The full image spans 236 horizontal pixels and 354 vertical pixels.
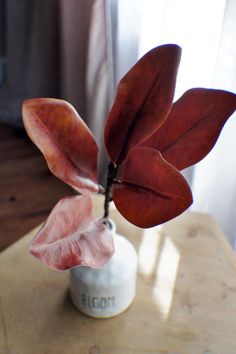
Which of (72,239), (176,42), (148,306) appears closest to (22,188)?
(176,42)

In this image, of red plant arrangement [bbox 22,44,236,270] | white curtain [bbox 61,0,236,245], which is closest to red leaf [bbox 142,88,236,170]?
red plant arrangement [bbox 22,44,236,270]

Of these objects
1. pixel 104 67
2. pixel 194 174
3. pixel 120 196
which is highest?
pixel 120 196

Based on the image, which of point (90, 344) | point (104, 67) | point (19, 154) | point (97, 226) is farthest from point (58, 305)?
point (19, 154)

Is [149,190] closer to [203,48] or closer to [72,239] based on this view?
[72,239]

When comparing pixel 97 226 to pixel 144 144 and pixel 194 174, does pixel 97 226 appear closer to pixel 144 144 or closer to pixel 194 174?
pixel 144 144

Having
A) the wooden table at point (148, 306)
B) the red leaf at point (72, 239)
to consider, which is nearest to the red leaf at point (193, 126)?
the red leaf at point (72, 239)

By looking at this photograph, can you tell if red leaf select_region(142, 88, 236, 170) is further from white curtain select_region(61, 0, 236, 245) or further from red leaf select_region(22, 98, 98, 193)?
white curtain select_region(61, 0, 236, 245)

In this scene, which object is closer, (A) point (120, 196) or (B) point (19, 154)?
(A) point (120, 196)
